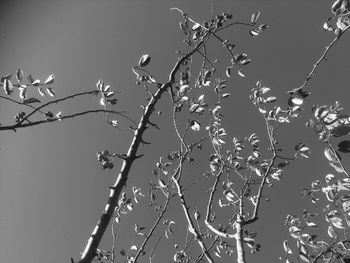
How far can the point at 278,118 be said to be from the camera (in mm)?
4434

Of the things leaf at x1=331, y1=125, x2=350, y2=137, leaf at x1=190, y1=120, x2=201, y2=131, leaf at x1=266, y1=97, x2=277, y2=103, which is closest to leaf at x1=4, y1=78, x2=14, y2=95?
leaf at x1=190, y1=120, x2=201, y2=131

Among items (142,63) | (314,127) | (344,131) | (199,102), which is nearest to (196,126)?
(199,102)

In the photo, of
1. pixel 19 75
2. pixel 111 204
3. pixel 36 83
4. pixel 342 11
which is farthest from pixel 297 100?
pixel 19 75

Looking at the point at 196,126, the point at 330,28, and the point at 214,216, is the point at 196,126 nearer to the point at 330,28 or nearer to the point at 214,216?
the point at 330,28

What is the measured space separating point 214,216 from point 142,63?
3434 mm

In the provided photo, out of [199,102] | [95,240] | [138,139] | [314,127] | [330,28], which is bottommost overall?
[95,240]

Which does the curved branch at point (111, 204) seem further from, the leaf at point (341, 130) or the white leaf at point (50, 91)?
the leaf at point (341, 130)

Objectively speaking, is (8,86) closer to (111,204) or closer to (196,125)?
(111,204)

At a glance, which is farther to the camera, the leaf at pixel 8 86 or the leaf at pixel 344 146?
the leaf at pixel 8 86

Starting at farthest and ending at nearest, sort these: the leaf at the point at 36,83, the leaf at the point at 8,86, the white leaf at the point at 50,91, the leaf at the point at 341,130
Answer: the white leaf at the point at 50,91
the leaf at the point at 36,83
the leaf at the point at 8,86
the leaf at the point at 341,130

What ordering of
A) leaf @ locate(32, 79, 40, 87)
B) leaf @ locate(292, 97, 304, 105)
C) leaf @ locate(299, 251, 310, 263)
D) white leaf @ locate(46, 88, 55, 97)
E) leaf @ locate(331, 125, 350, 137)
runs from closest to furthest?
leaf @ locate(331, 125, 350, 137), leaf @ locate(32, 79, 40, 87), white leaf @ locate(46, 88, 55, 97), leaf @ locate(292, 97, 304, 105), leaf @ locate(299, 251, 310, 263)

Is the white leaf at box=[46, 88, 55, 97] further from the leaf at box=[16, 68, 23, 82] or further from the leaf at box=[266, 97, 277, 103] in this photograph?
the leaf at box=[266, 97, 277, 103]

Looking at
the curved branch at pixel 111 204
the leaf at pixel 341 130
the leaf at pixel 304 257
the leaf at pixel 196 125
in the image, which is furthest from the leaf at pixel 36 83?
the leaf at pixel 304 257

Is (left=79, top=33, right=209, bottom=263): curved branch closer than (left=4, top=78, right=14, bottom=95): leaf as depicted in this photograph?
Yes
